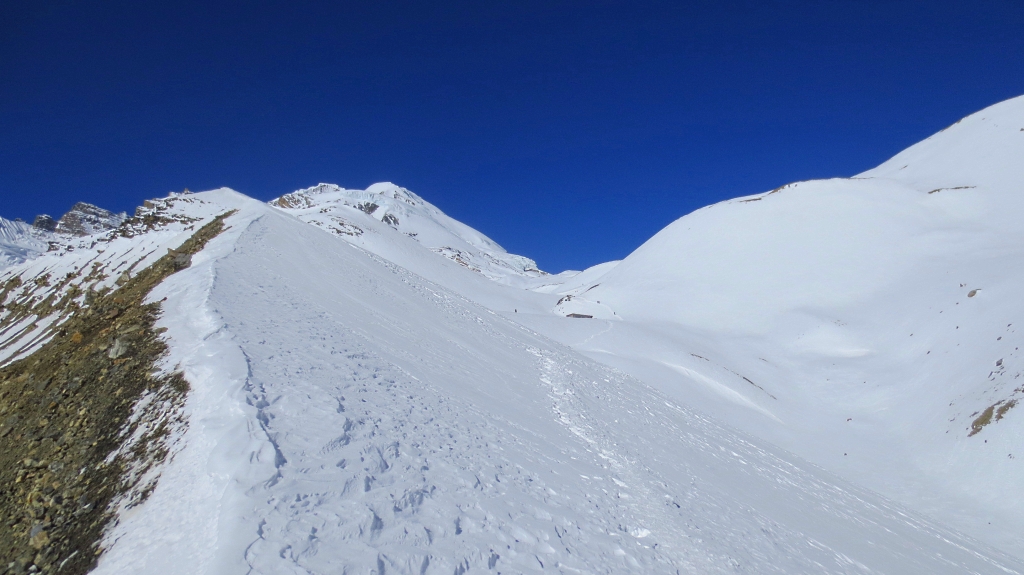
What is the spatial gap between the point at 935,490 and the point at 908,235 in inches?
1257

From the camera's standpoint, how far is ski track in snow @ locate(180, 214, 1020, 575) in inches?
201

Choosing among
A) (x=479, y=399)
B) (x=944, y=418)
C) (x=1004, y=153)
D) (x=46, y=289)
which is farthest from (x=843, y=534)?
(x=1004, y=153)

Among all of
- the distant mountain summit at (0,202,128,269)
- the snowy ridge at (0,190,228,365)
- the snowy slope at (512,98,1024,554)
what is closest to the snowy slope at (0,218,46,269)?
the distant mountain summit at (0,202,128,269)

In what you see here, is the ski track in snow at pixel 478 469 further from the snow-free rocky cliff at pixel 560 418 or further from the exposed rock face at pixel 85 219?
the exposed rock face at pixel 85 219

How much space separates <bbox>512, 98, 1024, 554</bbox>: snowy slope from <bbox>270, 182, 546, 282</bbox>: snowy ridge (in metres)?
43.9

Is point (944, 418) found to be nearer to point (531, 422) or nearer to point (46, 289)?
point (531, 422)

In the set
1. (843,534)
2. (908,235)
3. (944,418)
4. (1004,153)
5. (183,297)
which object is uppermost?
(1004,153)

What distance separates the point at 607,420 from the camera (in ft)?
41.6

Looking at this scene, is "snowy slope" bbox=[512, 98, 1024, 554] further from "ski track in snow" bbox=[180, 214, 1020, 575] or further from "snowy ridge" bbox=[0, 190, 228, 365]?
"snowy ridge" bbox=[0, 190, 228, 365]

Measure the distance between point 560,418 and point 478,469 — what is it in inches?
187

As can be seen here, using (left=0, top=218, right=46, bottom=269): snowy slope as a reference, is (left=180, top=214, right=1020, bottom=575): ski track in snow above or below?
above

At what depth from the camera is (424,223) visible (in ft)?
468

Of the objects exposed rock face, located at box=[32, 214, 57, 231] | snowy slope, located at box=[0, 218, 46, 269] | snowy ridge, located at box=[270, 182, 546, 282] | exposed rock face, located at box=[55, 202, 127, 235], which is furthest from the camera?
exposed rock face, located at box=[32, 214, 57, 231]

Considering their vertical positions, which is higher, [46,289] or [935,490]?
[935,490]
